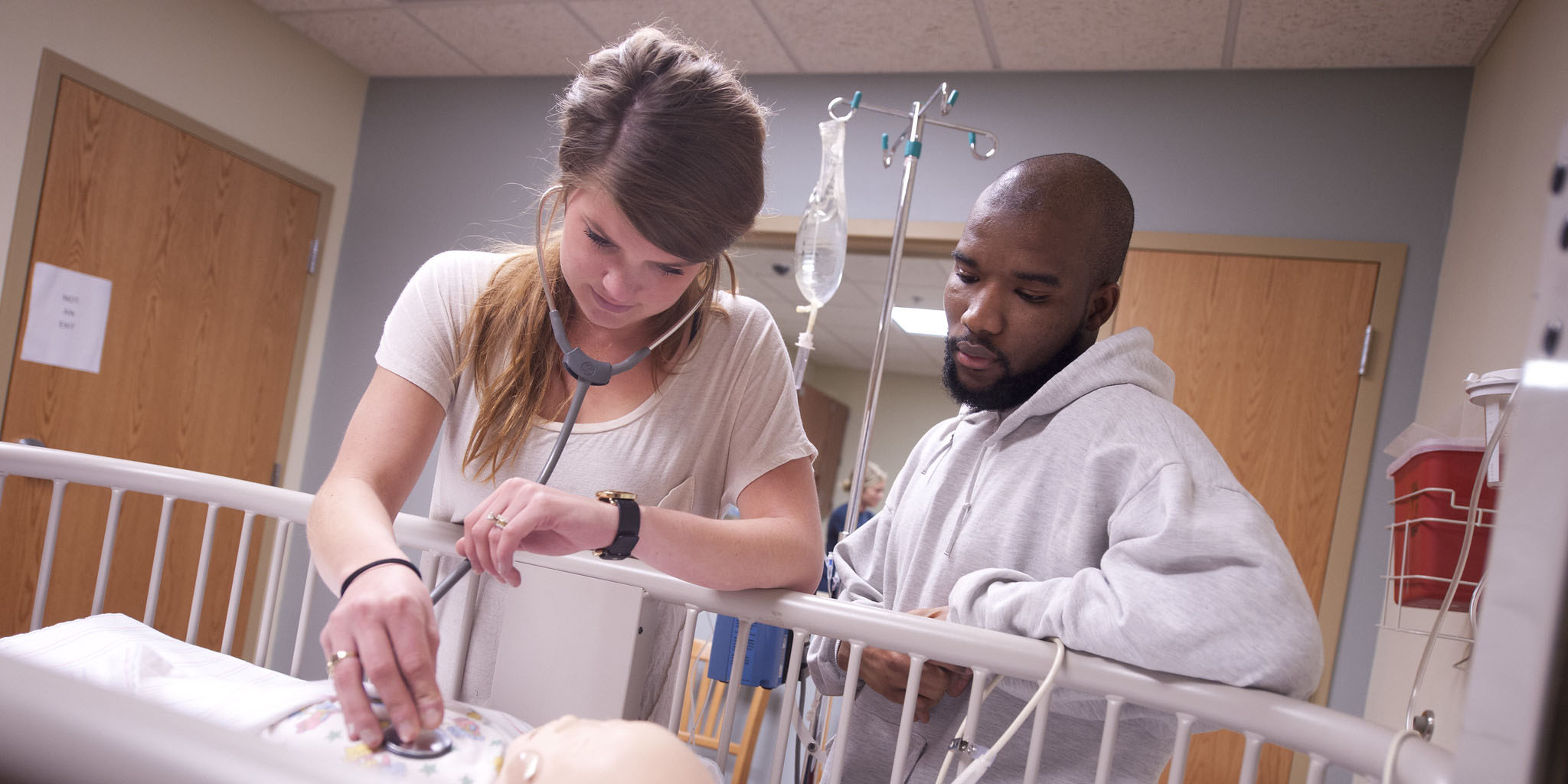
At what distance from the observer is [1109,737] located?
2.49 ft

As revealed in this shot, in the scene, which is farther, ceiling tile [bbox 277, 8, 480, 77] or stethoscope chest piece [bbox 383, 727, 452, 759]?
ceiling tile [bbox 277, 8, 480, 77]

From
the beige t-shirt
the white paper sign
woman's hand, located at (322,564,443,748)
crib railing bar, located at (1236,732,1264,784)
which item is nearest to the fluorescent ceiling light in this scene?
the white paper sign

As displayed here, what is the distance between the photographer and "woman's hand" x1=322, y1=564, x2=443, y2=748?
2.08 ft

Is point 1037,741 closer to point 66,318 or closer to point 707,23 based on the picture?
point 707,23

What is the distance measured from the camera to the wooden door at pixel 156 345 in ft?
8.17

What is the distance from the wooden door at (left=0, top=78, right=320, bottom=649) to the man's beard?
8.62 feet

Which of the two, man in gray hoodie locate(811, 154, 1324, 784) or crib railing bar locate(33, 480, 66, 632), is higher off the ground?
man in gray hoodie locate(811, 154, 1324, 784)

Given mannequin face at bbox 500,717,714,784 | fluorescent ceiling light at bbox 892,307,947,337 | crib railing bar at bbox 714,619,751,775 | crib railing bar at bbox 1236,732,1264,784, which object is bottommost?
crib railing bar at bbox 714,619,751,775

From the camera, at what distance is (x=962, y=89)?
269 cm

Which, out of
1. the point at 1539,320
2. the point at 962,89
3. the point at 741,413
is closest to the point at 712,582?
the point at 741,413

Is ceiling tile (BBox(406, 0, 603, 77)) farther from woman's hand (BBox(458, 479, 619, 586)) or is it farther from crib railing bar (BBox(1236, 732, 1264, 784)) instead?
crib railing bar (BBox(1236, 732, 1264, 784))

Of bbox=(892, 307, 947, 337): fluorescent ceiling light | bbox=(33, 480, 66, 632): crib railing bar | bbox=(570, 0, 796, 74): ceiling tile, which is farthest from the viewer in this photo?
bbox=(892, 307, 947, 337): fluorescent ceiling light

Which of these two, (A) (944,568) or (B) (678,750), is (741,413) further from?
(B) (678,750)

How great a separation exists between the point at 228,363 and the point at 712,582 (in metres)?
2.76
